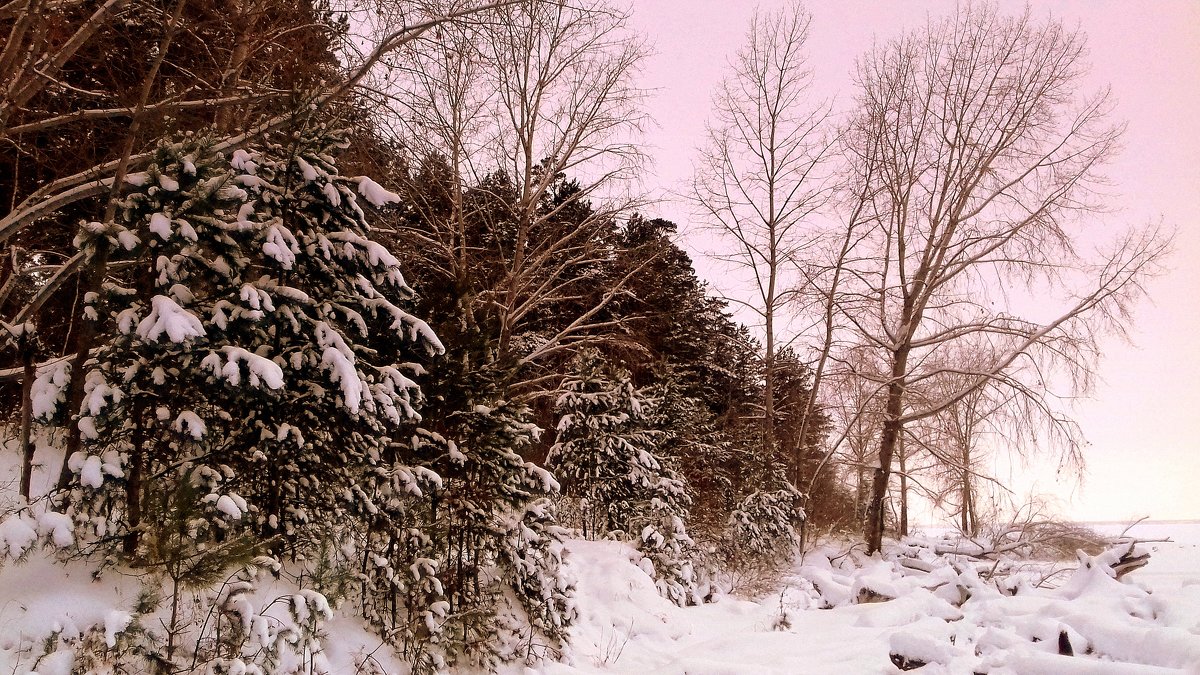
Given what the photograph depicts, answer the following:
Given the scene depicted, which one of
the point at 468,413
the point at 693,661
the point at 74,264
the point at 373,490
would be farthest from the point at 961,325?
the point at 74,264

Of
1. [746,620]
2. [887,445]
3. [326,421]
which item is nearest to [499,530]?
[326,421]

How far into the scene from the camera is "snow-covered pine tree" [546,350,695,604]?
1163 centimetres

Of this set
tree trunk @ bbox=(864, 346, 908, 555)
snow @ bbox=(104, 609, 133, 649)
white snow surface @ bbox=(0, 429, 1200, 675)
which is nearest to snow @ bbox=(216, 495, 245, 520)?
white snow surface @ bbox=(0, 429, 1200, 675)

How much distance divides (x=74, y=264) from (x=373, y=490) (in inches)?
119

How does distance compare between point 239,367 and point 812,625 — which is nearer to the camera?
point 239,367

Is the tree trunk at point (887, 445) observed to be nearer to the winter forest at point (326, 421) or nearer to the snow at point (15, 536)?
the winter forest at point (326, 421)

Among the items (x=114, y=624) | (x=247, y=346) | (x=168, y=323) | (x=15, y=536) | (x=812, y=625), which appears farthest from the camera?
(x=812, y=625)

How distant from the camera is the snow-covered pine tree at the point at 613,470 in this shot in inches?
458

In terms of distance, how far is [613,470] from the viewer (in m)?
12.0

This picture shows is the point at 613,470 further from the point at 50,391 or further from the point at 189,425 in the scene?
the point at 50,391

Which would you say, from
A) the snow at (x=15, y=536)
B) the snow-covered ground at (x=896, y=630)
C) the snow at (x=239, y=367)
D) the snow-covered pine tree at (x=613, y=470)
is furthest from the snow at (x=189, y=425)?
the snow-covered pine tree at (x=613, y=470)

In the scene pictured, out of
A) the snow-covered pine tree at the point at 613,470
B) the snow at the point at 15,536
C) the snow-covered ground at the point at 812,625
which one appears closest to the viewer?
the snow at the point at 15,536

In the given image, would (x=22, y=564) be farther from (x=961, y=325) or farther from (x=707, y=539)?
(x=961, y=325)

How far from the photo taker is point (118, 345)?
4391mm
